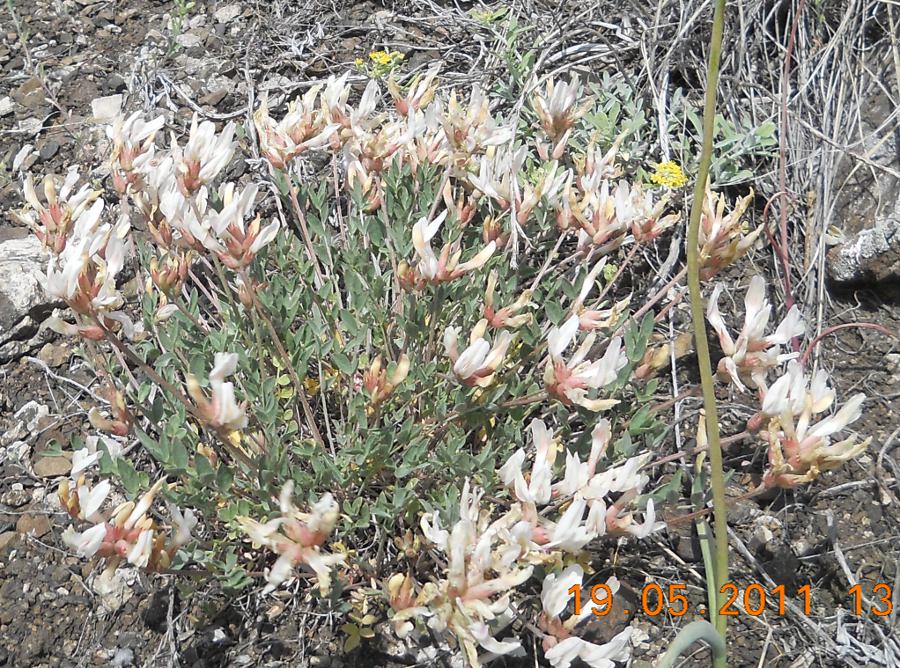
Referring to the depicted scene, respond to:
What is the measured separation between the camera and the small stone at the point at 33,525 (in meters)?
2.15

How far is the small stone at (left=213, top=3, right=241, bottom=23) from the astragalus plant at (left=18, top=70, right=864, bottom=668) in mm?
1604

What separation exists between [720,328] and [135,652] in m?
1.52

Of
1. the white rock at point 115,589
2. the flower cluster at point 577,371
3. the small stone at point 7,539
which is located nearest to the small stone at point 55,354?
the small stone at point 7,539

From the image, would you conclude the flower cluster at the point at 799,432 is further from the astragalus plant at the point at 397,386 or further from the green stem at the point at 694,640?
the green stem at the point at 694,640

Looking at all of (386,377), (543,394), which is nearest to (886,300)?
(543,394)

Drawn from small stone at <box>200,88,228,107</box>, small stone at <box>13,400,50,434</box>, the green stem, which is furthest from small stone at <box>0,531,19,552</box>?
small stone at <box>200,88,228,107</box>

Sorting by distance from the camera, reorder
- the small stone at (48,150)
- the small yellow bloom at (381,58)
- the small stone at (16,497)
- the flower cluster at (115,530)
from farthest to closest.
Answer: the small stone at (48,150), the small yellow bloom at (381,58), the small stone at (16,497), the flower cluster at (115,530)

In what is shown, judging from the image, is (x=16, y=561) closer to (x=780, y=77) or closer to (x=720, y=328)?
(x=720, y=328)

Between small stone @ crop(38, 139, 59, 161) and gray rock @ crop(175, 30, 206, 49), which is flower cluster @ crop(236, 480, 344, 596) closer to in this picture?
small stone @ crop(38, 139, 59, 161)

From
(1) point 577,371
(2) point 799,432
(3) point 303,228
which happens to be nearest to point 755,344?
(2) point 799,432

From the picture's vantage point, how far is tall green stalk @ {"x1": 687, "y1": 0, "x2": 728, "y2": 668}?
1.23 metres

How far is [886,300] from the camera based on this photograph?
8.59 feet

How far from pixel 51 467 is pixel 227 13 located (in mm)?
2111
